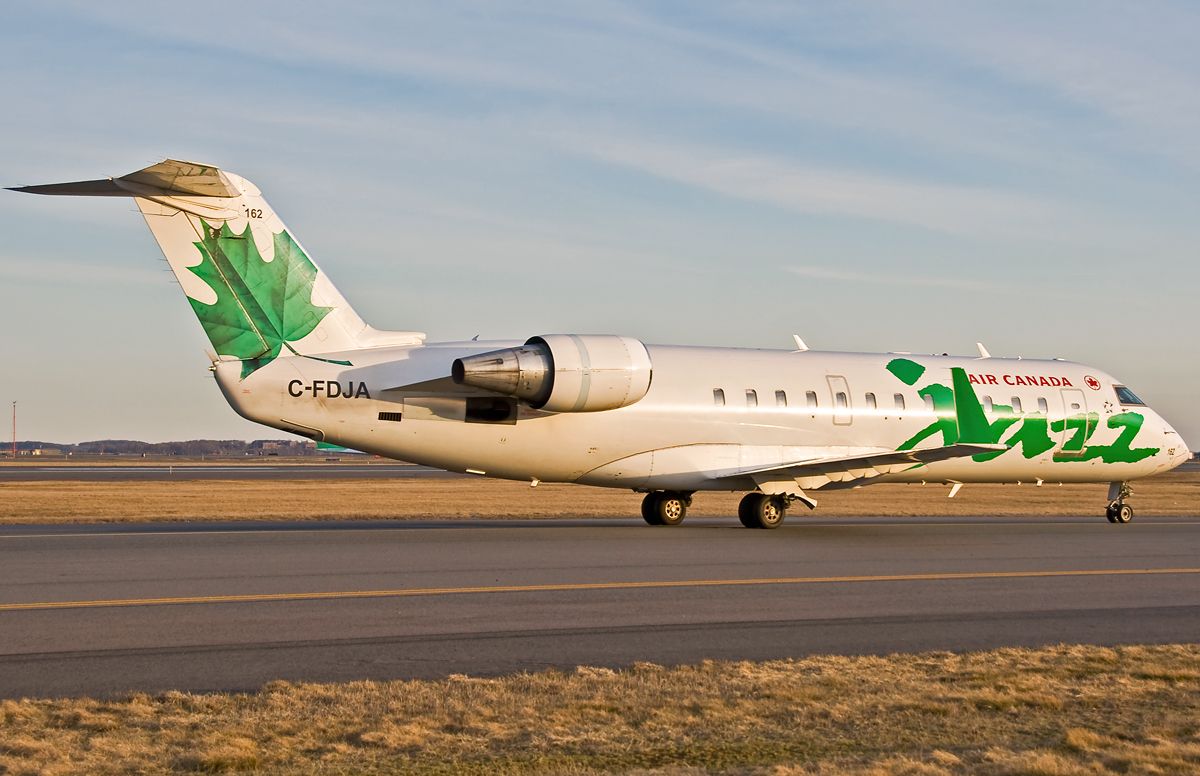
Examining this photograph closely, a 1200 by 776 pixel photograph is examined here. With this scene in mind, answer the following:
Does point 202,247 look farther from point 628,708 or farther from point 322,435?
point 628,708

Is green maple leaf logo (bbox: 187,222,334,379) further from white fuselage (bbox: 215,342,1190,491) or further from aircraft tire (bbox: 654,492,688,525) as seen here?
aircraft tire (bbox: 654,492,688,525)

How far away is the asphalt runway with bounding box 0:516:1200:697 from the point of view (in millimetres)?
10625

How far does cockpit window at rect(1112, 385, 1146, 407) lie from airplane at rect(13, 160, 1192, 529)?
912 mm

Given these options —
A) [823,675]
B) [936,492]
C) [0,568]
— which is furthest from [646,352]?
[936,492]

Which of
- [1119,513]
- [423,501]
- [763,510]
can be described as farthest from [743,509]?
[423,501]

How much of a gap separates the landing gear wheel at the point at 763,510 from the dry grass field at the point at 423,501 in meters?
4.91

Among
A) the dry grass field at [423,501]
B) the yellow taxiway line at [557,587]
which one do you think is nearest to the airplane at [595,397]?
the dry grass field at [423,501]

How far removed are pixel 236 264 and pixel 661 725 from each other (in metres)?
16.2

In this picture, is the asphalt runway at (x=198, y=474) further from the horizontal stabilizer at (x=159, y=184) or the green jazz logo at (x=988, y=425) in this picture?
the horizontal stabilizer at (x=159, y=184)

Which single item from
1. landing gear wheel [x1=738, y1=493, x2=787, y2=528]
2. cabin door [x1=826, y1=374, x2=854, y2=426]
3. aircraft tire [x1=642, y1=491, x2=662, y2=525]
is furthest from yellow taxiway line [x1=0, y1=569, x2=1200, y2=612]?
aircraft tire [x1=642, y1=491, x2=662, y2=525]

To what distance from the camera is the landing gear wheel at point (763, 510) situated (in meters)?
25.3

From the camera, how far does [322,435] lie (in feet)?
73.5

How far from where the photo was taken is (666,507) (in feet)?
85.7

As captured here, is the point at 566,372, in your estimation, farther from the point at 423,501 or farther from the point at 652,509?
the point at 423,501
